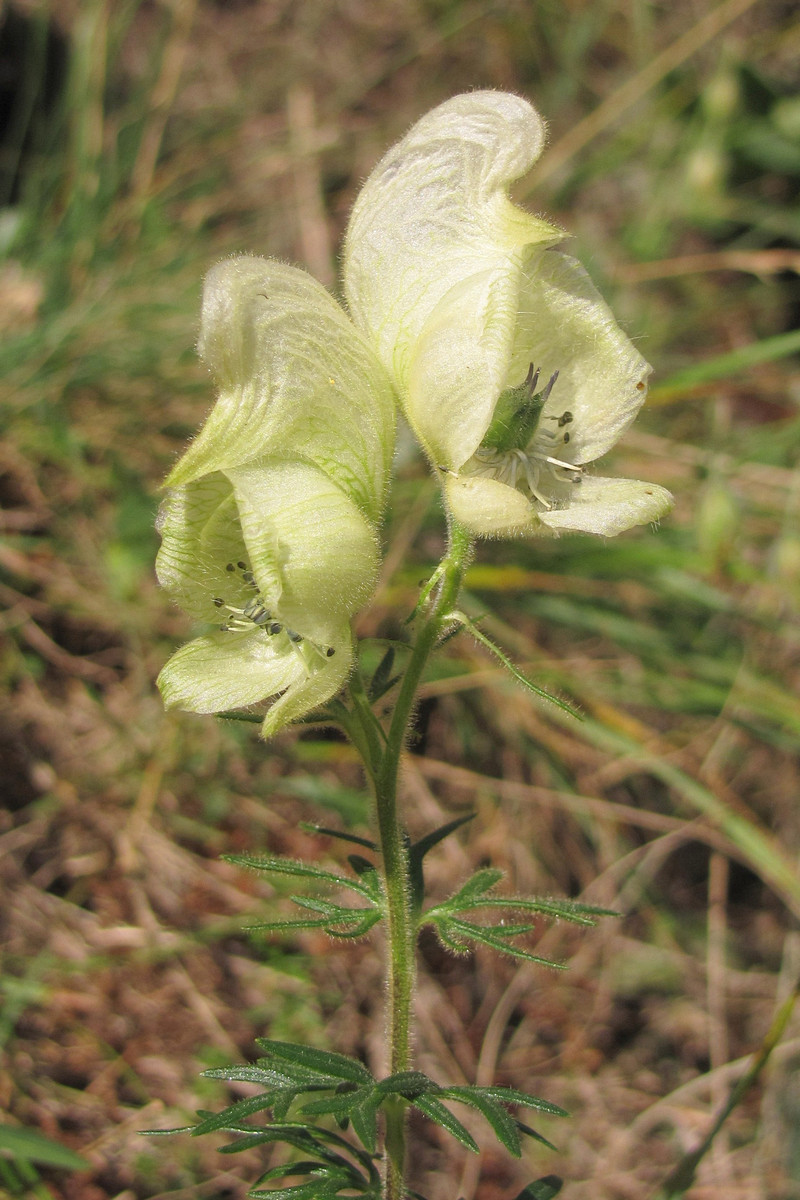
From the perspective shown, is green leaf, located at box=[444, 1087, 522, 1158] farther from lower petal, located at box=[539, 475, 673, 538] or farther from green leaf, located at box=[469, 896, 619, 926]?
lower petal, located at box=[539, 475, 673, 538]

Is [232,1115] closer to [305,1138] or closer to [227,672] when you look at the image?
[305,1138]

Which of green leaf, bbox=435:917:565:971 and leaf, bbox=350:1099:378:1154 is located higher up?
green leaf, bbox=435:917:565:971

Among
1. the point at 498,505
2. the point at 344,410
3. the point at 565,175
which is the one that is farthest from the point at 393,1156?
the point at 565,175

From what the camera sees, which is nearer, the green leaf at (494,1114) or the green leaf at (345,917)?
the green leaf at (494,1114)

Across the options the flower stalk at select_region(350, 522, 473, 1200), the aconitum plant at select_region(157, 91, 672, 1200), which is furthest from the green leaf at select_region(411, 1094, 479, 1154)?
the flower stalk at select_region(350, 522, 473, 1200)

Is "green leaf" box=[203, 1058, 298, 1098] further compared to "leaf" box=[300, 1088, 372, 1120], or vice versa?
"green leaf" box=[203, 1058, 298, 1098]

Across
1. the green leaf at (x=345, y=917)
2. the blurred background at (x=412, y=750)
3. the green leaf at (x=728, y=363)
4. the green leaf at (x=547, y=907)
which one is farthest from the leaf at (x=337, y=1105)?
the green leaf at (x=728, y=363)

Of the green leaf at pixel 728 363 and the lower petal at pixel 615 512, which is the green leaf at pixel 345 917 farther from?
the green leaf at pixel 728 363

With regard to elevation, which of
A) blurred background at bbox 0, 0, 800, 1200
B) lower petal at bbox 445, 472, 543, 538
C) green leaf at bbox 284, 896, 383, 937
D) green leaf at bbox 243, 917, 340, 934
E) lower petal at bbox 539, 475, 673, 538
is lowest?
blurred background at bbox 0, 0, 800, 1200
